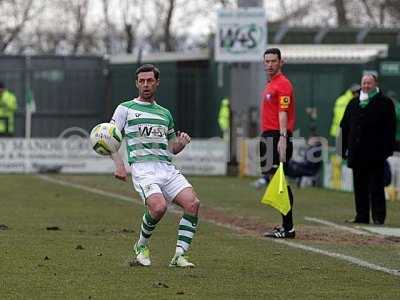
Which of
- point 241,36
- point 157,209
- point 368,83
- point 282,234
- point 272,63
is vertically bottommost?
point 282,234

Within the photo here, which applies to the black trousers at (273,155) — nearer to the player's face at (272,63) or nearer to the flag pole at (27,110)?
the player's face at (272,63)

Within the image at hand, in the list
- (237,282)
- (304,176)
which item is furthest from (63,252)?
(304,176)

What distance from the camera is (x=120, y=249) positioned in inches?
521

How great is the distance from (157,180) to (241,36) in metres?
18.3

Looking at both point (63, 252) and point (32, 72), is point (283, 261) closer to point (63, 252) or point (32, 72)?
point (63, 252)

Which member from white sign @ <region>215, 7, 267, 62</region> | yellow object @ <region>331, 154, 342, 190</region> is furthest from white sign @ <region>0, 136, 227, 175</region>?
yellow object @ <region>331, 154, 342, 190</region>

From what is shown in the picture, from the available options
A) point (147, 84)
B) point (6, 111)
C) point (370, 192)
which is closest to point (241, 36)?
point (6, 111)

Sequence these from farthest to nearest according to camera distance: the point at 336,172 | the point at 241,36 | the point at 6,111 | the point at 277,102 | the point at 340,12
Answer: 1. the point at 340,12
2. the point at 6,111
3. the point at 241,36
4. the point at 336,172
5. the point at 277,102

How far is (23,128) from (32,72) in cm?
188

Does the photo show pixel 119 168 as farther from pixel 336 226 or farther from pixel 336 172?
pixel 336 172

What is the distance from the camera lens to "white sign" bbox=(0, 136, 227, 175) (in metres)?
30.9

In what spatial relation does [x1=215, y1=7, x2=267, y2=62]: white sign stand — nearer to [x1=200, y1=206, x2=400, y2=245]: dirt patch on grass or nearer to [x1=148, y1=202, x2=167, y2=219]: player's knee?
[x1=200, y1=206, x2=400, y2=245]: dirt patch on grass

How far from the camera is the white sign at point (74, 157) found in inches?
1216

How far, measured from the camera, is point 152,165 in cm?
1173
